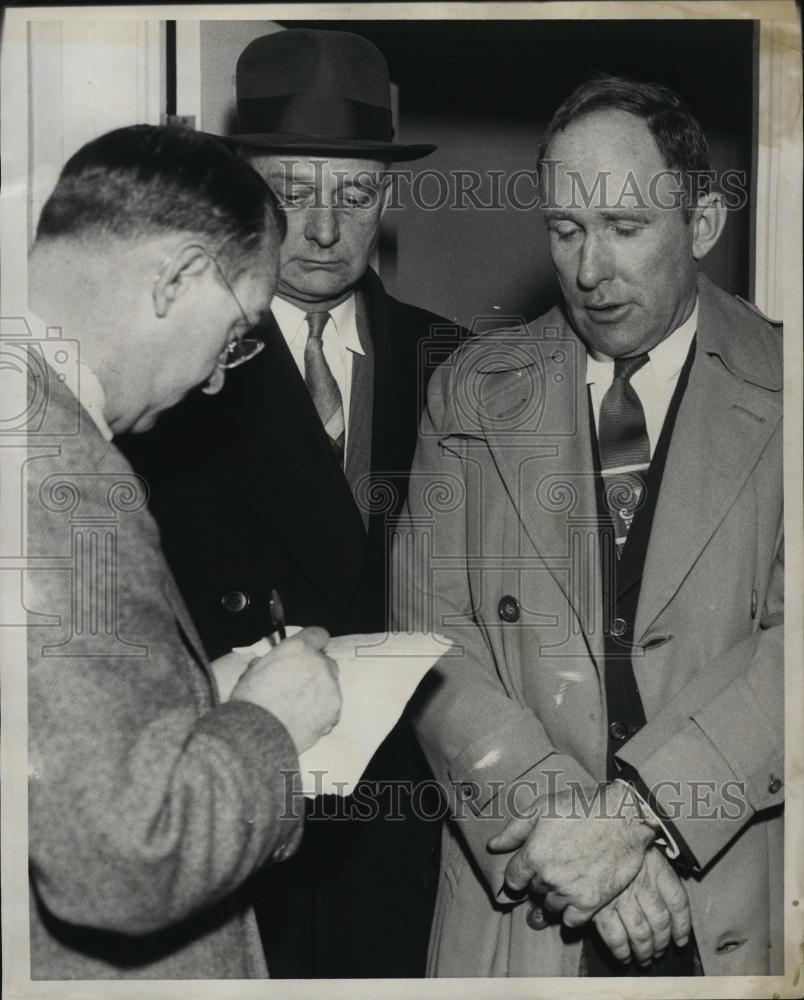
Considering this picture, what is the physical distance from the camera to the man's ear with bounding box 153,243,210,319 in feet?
5.60

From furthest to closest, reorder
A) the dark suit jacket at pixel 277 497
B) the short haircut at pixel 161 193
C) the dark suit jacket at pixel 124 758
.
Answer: the dark suit jacket at pixel 277 497, the short haircut at pixel 161 193, the dark suit jacket at pixel 124 758

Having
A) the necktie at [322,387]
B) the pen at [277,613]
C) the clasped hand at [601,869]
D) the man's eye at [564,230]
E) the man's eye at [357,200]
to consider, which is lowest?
the clasped hand at [601,869]

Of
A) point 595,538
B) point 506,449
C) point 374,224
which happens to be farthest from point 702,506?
point 374,224

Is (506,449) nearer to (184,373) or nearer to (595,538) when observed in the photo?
(595,538)

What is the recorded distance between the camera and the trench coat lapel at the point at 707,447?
186cm

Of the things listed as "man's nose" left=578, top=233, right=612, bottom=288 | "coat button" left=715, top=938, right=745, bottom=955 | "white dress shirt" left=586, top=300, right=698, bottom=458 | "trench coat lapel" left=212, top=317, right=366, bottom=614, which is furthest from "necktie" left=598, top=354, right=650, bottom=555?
"coat button" left=715, top=938, right=745, bottom=955

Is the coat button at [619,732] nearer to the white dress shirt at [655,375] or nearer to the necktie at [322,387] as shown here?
the white dress shirt at [655,375]

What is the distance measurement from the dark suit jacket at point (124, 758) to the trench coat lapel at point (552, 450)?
0.49m

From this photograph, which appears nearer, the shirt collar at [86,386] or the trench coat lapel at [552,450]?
the shirt collar at [86,386]

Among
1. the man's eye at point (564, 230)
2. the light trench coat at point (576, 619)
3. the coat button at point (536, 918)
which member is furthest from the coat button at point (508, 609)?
the man's eye at point (564, 230)

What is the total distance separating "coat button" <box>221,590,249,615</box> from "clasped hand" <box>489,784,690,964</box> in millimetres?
507

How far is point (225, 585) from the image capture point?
6.07 ft

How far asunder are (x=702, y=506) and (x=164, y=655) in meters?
0.81

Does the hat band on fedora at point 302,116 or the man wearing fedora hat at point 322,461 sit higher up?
the hat band on fedora at point 302,116
